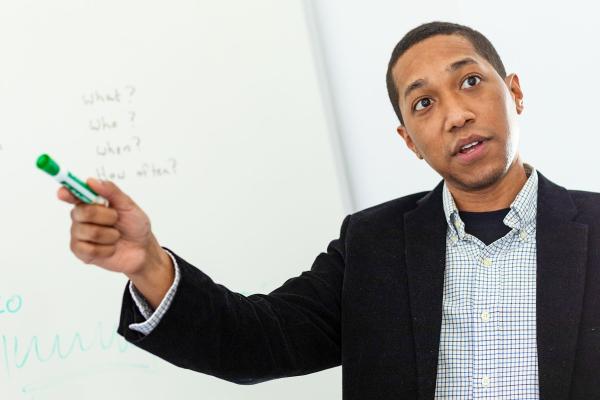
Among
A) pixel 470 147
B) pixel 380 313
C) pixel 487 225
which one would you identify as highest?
pixel 470 147

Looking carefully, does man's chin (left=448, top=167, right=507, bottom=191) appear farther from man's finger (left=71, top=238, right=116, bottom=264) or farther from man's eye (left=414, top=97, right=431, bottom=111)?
man's finger (left=71, top=238, right=116, bottom=264)

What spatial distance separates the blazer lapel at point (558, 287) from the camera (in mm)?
1100

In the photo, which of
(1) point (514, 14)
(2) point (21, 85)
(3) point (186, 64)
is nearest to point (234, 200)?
(3) point (186, 64)

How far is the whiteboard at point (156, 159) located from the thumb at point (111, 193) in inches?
20.1

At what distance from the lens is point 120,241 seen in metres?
0.97

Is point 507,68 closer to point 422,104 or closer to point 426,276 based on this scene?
point 422,104

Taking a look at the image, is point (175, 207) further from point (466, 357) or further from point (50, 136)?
point (466, 357)

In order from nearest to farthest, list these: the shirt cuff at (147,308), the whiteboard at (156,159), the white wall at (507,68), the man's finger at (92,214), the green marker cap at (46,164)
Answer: the green marker cap at (46,164) → the man's finger at (92,214) → the shirt cuff at (147,308) → the whiteboard at (156,159) → the white wall at (507,68)

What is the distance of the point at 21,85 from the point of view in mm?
1409

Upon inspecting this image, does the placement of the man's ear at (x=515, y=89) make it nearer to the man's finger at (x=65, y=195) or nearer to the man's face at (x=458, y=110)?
the man's face at (x=458, y=110)

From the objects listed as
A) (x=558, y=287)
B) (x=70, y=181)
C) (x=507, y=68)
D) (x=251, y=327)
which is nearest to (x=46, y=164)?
(x=70, y=181)

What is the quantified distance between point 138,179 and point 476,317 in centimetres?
68

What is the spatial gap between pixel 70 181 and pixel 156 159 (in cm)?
67

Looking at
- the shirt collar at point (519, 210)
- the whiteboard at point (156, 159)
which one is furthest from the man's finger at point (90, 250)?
the shirt collar at point (519, 210)
